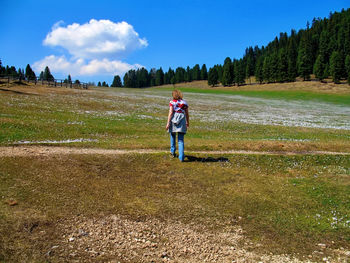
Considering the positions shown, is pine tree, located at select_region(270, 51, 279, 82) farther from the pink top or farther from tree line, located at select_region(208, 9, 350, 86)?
the pink top

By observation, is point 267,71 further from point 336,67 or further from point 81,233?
point 81,233

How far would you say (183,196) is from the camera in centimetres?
941

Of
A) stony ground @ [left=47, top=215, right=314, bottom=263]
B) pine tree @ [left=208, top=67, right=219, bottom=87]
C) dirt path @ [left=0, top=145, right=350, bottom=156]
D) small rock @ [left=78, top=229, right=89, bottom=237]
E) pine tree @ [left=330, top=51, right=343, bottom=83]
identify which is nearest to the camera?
stony ground @ [left=47, top=215, right=314, bottom=263]

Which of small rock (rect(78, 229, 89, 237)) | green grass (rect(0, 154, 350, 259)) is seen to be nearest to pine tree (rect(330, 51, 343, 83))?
green grass (rect(0, 154, 350, 259))

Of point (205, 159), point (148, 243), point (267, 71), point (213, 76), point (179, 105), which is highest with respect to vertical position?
point (267, 71)

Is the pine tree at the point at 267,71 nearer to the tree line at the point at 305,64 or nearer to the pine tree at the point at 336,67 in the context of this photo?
the tree line at the point at 305,64

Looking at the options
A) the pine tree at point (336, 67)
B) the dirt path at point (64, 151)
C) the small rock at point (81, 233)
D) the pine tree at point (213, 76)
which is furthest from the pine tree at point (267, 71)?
the small rock at point (81, 233)

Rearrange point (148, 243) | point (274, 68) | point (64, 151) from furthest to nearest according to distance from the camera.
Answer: point (274, 68) < point (64, 151) < point (148, 243)

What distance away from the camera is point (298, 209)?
8914mm

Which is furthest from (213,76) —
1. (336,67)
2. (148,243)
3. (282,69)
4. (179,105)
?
(148,243)

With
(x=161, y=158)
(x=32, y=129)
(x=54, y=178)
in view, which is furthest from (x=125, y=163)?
(x=32, y=129)

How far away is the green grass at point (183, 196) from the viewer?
722 cm

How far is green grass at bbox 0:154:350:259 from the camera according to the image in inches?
284

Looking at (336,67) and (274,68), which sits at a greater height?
(274,68)
